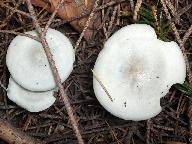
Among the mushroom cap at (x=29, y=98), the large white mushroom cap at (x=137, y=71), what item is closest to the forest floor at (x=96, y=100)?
the mushroom cap at (x=29, y=98)

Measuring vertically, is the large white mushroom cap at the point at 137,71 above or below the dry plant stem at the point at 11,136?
above

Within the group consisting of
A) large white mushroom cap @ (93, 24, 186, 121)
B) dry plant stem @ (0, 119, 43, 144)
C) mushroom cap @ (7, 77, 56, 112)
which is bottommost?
dry plant stem @ (0, 119, 43, 144)

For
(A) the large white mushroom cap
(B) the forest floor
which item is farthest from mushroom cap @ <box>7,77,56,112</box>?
(A) the large white mushroom cap

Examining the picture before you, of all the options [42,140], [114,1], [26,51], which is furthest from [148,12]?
[42,140]

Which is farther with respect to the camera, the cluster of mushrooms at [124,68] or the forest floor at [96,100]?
the forest floor at [96,100]

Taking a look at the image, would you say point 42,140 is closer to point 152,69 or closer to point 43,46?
point 43,46

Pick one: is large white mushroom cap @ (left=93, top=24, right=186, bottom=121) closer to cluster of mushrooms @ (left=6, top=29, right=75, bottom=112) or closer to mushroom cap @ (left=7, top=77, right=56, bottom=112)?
cluster of mushrooms @ (left=6, top=29, right=75, bottom=112)

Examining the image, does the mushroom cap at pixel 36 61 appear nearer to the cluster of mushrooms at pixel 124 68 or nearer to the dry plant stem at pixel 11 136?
the cluster of mushrooms at pixel 124 68

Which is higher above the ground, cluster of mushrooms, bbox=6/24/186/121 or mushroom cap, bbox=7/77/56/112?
cluster of mushrooms, bbox=6/24/186/121
